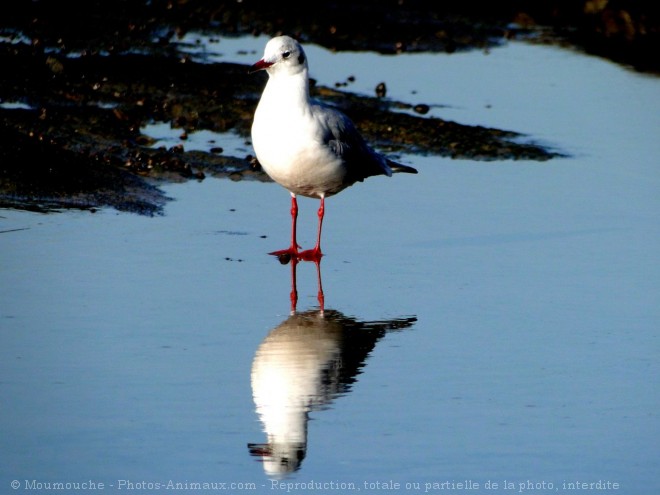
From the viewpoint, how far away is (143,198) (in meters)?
10.6

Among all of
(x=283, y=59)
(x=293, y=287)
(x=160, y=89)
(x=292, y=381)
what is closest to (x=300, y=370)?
(x=292, y=381)

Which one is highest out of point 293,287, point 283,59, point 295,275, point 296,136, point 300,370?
point 283,59

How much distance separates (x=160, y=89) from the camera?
46.9ft

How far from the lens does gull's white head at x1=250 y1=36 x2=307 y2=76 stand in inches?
377

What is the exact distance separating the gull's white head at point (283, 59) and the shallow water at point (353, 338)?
1.20m

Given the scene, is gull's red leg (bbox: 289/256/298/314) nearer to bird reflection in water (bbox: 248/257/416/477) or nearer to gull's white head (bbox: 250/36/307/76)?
bird reflection in water (bbox: 248/257/416/477)

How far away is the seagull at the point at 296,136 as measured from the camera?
30.6ft

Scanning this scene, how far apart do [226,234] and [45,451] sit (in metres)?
4.14

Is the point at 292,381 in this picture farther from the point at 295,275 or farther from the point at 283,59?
the point at 283,59

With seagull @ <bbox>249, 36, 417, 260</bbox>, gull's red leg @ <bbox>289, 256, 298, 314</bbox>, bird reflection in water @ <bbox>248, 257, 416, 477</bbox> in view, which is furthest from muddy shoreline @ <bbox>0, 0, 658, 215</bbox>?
bird reflection in water @ <bbox>248, 257, 416, 477</bbox>

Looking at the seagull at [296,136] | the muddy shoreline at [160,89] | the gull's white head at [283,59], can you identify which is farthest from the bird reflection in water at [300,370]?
the muddy shoreline at [160,89]

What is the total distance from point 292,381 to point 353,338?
0.85 meters

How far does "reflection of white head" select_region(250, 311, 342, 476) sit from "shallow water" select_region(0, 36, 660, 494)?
0.6 inches

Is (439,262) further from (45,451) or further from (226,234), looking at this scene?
(45,451)
